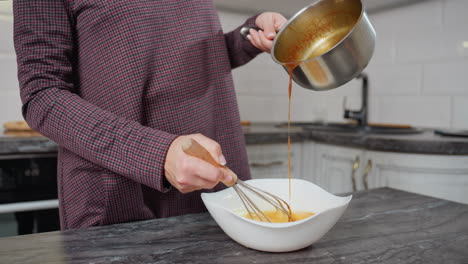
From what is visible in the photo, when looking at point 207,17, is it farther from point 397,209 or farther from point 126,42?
point 397,209

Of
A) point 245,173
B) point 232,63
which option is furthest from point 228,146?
point 232,63

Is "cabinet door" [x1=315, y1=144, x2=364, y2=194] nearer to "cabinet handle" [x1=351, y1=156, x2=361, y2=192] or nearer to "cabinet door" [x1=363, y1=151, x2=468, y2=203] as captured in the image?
"cabinet handle" [x1=351, y1=156, x2=361, y2=192]

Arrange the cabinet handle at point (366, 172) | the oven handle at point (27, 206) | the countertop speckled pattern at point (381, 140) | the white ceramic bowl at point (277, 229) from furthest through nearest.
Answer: the cabinet handle at point (366, 172), the countertop speckled pattern at point (381, 140), the oven handle at point (27, 206), the white ceramic bowl at point (277, 229)

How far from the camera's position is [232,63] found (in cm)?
90

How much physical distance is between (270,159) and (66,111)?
3.40ft

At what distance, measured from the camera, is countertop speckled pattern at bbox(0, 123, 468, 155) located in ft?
3.69

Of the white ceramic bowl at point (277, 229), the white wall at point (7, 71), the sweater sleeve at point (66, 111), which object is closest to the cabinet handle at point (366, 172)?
the white ceramic bowl at point (277, 229)

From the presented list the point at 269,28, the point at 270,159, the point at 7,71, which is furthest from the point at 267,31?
the point at 7,71

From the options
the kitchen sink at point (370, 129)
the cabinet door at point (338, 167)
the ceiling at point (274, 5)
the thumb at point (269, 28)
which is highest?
the ceiling at point (274, 5)

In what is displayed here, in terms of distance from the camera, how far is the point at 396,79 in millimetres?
1723

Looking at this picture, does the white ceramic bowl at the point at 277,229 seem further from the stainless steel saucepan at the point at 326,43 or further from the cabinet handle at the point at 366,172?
the cabinet handle at the point at 366,172

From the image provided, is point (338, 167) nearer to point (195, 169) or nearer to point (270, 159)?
point (270, 159)

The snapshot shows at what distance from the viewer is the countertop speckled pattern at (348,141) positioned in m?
1.12

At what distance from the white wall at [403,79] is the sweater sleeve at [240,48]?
0.97 metres
